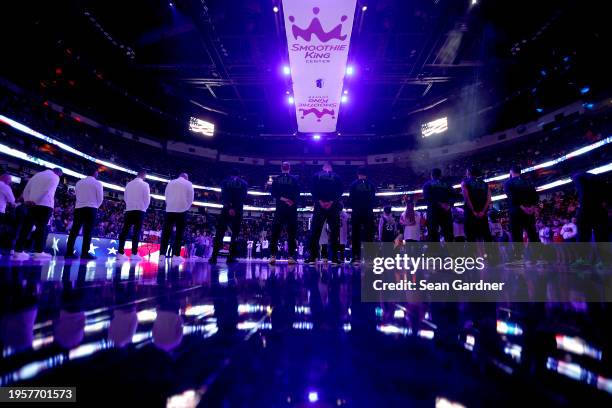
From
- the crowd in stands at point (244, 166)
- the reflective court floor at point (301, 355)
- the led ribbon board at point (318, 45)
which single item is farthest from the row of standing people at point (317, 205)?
the led ribbon board at point (318, 45)

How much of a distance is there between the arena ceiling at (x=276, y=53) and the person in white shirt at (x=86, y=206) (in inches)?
292

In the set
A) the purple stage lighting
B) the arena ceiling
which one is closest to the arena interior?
the purple stage lighting

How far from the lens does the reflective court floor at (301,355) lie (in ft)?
1.48

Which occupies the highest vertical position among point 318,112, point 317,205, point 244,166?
point 244,166

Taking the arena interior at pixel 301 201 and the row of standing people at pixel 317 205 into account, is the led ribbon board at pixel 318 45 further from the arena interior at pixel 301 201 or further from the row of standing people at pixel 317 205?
the row of standing people at pixel 317 205

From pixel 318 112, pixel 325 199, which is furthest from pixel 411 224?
pixel 318 112

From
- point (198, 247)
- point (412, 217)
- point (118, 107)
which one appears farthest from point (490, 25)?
point (118, 107)

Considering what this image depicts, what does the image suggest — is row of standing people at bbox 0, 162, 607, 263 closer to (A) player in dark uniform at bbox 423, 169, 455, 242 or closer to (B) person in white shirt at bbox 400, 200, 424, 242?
(A) player in dark uniform at bbox 423, 169, 455, 242

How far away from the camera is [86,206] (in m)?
5.32

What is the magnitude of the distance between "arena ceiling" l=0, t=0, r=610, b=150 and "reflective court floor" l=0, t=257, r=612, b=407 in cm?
987

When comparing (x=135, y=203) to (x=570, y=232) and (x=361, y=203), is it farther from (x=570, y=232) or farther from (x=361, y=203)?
(x=570, y=232)

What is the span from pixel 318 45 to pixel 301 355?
927cm

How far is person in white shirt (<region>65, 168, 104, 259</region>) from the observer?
17.1 feet

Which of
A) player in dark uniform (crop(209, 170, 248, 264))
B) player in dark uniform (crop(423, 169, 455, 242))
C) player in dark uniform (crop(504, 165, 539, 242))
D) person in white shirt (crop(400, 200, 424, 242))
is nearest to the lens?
player in dark uniform (crop(504, 165, 539, 242))
